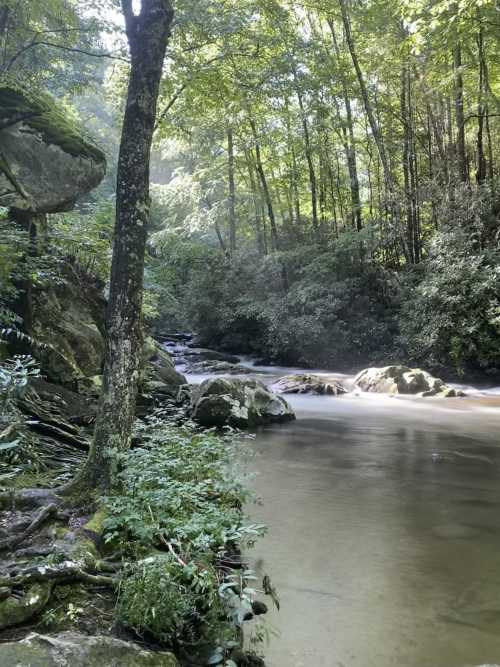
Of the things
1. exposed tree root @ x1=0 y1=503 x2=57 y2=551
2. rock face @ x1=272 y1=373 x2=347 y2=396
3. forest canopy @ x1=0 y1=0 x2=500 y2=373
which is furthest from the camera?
rock face @ x1=272 y1=373 x2=347 y2=396

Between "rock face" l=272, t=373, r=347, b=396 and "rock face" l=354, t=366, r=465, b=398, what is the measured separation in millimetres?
768

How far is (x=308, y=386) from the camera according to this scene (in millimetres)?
13391

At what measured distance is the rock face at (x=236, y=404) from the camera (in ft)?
30.7

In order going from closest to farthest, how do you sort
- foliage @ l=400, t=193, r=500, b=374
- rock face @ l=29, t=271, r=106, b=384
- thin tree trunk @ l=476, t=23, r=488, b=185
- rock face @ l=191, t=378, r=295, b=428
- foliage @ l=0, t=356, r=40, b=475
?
1. foliage @ l=0, t=356, r=40, b=475
2. rock face @ l=29, t=271, r=106, b=384
3. rock face @ l=191, t=378, r=295, b=428
4. foliage @ l=400, t=193, r=500, b=374
5. thin tree trunk @ l=476, t=23, r=488, b=185

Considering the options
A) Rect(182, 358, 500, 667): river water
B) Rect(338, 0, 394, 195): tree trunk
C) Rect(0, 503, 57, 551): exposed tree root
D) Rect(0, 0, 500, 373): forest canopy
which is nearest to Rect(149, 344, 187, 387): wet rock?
Rect(0, 0, 500, 373): forest canopy

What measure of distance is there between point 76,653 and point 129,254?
266 centimetres

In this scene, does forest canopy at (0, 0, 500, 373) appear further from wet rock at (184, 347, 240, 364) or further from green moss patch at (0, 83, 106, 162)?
wet rock at (184, 347, 240, 364)

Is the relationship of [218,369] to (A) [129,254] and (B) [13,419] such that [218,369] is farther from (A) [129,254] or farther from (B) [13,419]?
(A) [129,254]

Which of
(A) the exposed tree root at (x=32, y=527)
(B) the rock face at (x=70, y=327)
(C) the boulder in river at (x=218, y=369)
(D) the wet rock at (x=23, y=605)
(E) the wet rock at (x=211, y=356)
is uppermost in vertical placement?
(B) the rock face at (x=70, y=327)

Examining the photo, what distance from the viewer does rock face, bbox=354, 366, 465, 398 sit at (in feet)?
41.2

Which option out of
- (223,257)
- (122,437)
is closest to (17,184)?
(122,437)

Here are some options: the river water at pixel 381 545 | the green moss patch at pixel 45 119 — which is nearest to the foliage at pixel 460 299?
the river water at pixel 381 545

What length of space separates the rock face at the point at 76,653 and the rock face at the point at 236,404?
6852 millimetres

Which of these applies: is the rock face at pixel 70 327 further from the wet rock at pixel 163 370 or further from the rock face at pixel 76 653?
the rock face at pixel 76 653
